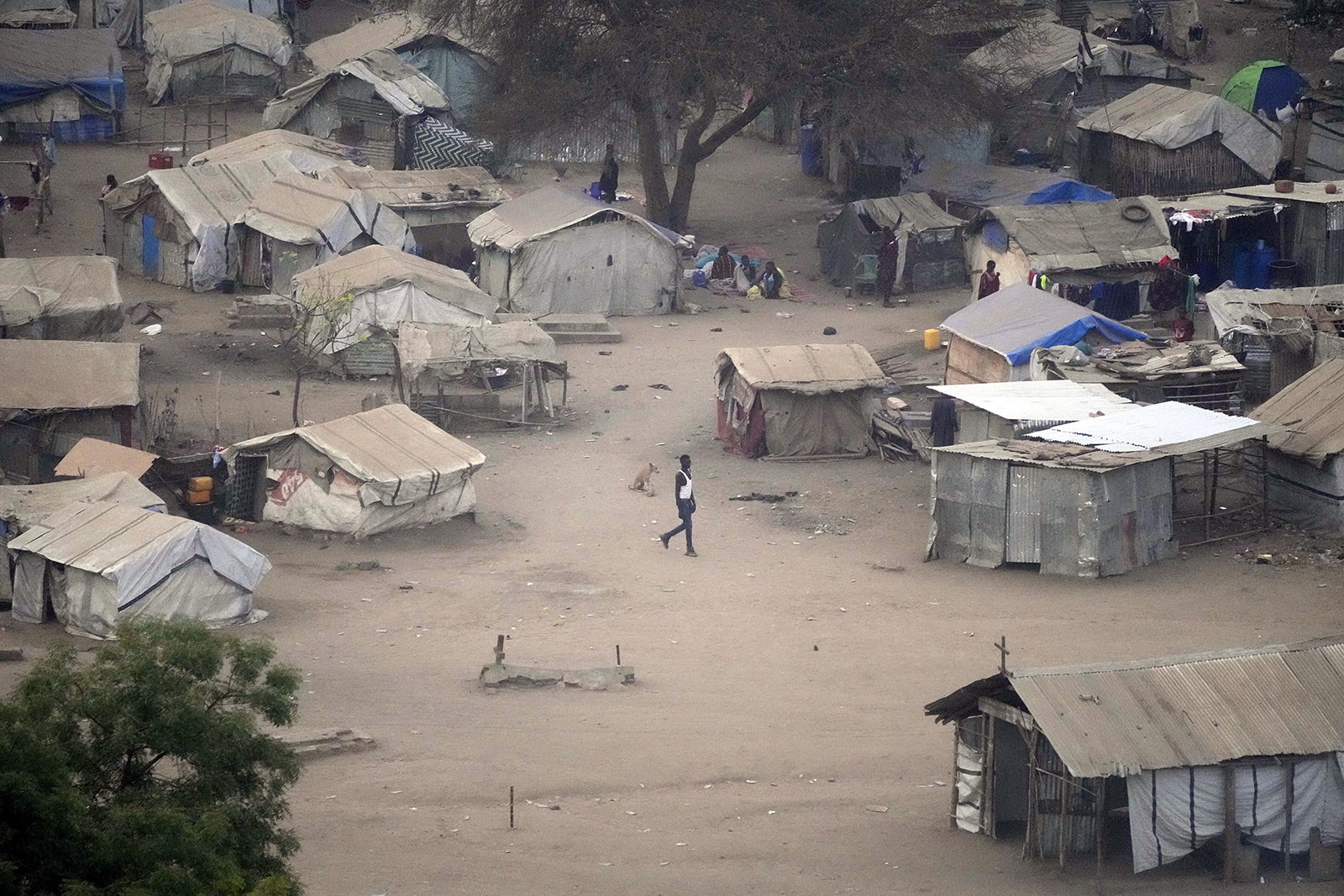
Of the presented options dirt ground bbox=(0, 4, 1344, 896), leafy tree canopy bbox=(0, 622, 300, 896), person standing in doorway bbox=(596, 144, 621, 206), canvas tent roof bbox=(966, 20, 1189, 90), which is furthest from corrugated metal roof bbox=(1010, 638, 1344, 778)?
canvas tent roof bbox=(966, 20, 1189, 90)

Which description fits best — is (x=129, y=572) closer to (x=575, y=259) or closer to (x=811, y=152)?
(x=575, y=259)

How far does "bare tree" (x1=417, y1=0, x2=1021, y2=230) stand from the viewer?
102 feet

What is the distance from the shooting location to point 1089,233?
92.0 feet

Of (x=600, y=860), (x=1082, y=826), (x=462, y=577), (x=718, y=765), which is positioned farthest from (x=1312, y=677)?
(x=462, y=577)

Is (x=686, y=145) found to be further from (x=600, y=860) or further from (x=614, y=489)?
(x=600, y=860)

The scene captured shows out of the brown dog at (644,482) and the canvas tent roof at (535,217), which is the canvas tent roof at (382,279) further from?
the brown dog at (644,482)

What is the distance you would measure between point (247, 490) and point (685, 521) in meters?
5.16

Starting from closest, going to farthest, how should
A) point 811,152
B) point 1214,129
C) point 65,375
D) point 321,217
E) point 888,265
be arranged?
1. point 65,375
2. point 321,217
3. point 888,265
4. point 1214,129
5. point 811,152

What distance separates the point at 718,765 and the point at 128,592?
5.80 m

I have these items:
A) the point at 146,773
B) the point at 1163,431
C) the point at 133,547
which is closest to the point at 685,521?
the point at 1163,431

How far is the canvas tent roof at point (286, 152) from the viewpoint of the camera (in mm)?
32844

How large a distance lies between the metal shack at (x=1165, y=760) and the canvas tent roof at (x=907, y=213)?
1952 centimetres

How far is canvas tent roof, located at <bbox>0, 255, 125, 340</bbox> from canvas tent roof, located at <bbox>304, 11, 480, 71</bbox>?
1542cm

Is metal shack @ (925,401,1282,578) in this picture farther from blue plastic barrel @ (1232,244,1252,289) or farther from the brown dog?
blue plastic barrel @ (1232,244,1252,289)
